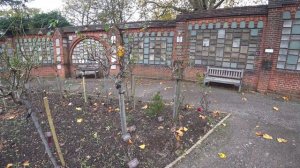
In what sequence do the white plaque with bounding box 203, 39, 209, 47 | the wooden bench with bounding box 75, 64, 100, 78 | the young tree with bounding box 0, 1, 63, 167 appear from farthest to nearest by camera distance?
the wooden bench with bounding box 75, 64, 100, 78, the white plaque with bounding box 203, 39, 209, 47, the young tree with bounding box 0, 1, 63, 167

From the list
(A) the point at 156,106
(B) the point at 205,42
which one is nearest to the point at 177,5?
(B) the point at 205,42

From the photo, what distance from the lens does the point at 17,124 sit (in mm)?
4516

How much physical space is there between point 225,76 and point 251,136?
4563 mm

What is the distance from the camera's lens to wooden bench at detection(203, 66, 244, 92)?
7750 millimetres

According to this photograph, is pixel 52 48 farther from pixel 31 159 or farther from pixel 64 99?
pixel 31 159

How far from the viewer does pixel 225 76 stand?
8.18 metres

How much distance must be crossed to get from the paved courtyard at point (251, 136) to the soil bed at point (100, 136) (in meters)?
0.34

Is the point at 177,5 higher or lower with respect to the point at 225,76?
higher

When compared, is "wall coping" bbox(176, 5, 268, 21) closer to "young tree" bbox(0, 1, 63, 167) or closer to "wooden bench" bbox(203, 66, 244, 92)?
"wooden bench" bbox(203, 66, 244, 92)

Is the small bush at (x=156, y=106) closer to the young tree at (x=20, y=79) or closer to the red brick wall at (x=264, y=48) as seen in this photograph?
the red brick wall at (x=264, y=48)

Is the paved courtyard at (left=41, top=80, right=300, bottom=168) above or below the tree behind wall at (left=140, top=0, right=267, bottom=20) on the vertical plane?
below

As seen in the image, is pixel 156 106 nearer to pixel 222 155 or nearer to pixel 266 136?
pixel 222 155

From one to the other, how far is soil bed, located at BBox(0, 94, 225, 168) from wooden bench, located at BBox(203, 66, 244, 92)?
3256mm

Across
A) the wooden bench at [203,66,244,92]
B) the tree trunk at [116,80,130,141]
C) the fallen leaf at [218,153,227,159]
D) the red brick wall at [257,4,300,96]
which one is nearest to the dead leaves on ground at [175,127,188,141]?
the fallen leaf at [218,153,227,159]
